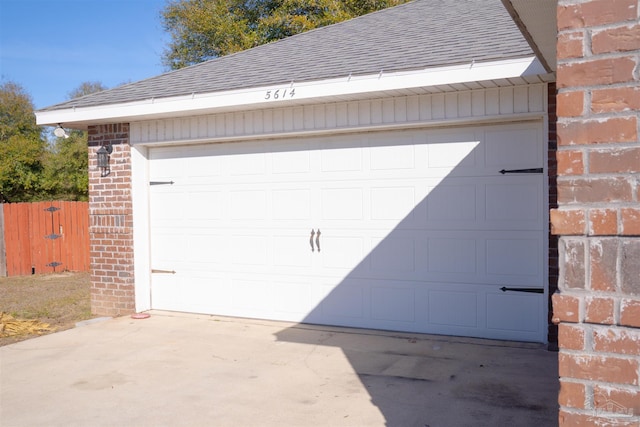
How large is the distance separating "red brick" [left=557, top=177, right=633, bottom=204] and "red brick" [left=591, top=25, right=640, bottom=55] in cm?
40

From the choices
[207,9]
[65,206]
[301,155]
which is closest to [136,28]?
[207,9]

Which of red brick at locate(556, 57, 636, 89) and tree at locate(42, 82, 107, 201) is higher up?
tree at locate(42, 82, 107, 201)

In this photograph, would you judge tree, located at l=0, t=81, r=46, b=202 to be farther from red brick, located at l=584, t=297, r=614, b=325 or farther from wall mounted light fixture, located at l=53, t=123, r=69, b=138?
red brick, located at l=584, t=297, r=614, b=325

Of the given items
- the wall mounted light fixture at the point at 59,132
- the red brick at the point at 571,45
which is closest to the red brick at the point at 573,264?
the red brick at the point at 571,45

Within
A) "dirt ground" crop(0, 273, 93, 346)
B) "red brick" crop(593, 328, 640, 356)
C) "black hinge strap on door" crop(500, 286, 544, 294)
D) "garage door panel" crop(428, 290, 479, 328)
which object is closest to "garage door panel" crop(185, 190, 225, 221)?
"dirt ground" crop(0, 273, 93, 346)

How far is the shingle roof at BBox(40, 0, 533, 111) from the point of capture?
6.47 metres

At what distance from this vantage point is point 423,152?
272 inches

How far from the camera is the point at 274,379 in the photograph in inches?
214

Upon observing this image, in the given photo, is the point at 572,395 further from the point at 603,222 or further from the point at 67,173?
the point at 67,173

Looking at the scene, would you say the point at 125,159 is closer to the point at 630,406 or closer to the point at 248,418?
the point at 248,418

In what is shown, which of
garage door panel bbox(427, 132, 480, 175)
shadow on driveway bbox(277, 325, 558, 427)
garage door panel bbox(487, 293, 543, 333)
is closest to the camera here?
shadow on driveway bbox(277, 325, 558, 427)

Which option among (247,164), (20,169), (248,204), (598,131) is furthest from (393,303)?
(20,169)

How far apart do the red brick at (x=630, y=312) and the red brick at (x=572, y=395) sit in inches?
10.0

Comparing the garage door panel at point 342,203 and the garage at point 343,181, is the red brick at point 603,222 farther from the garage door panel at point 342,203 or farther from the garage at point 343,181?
the garage door panel at point 342,203
